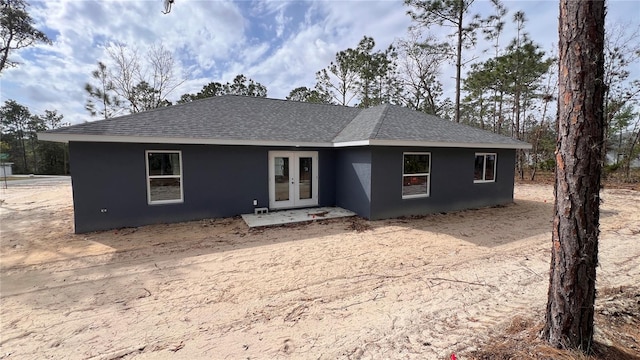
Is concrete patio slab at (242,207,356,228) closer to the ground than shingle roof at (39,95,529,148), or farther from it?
closer to the ground

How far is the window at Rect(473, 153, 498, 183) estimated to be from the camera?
9.64 meters

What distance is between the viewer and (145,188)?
709 centimetres

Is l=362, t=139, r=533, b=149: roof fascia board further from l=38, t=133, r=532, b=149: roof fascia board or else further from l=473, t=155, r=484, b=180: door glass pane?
l=473, t=155, r=484, b=180: door glass pane

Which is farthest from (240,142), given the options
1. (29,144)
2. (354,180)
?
(29,144)

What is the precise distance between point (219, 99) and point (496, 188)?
10695 millimetres

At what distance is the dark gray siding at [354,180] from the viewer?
7723mm

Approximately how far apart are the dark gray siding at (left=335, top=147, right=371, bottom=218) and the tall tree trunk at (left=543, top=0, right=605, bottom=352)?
17.5 feet

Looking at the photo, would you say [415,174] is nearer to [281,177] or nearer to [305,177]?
[305,177]

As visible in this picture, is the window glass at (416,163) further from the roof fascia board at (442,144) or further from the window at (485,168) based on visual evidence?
the window at (485,168)

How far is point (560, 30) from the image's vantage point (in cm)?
230

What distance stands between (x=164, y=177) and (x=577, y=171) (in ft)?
26.6

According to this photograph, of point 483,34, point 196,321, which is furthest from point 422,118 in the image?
point 483,34

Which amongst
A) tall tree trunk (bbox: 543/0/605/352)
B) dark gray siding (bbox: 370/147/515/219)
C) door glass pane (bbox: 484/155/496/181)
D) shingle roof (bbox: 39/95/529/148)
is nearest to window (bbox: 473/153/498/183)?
door glass pane (bbox: 484/155/496/181)

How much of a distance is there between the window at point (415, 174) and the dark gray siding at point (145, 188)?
14.0ft
